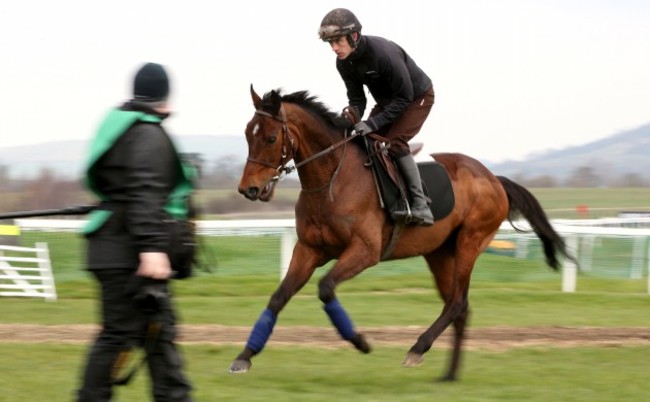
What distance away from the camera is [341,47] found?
8.71 metres

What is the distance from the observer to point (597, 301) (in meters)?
14.0

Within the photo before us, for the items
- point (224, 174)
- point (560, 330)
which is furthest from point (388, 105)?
point (224, 174)

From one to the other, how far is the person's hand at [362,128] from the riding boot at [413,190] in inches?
13.5

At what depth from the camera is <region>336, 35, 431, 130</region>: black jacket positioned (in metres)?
8.82

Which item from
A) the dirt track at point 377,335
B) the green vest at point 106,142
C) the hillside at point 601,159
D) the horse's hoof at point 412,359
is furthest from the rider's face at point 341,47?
the hillside at point 601,159

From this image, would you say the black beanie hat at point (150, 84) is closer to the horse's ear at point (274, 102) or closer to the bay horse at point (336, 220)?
the bay horse at point (336, 220)

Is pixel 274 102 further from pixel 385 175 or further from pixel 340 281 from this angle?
pixel 340 281

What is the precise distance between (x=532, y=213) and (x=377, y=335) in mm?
1897

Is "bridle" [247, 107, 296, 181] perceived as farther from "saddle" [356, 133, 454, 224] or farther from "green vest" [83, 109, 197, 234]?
"green vest" [83, 109, 197, 234]

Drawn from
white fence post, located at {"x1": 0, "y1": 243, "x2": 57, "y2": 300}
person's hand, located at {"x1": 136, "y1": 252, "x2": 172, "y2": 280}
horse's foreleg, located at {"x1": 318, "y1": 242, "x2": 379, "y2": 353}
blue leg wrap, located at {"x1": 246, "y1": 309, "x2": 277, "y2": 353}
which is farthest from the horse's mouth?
white fence post, located at {"x1": 0, "y1": 243, "x2": 57, "y2": 300}

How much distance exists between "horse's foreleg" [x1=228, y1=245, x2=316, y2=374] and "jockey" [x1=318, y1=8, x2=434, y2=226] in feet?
2.89

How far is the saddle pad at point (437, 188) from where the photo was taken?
30.4 ft

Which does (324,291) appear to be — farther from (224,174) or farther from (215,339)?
(224,174)

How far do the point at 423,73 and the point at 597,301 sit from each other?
Result: 578 centimetres
